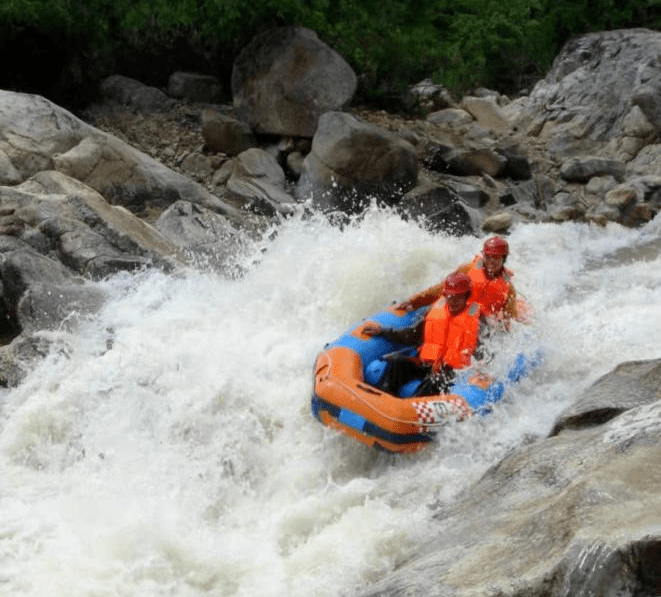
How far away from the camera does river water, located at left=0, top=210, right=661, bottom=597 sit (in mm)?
5574

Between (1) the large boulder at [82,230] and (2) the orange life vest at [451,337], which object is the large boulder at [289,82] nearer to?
(1) the large boulder at [82,230]

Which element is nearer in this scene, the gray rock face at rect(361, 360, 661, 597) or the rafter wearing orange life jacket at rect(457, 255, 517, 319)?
the gray rock face at rect(361, 360, 661, 597)

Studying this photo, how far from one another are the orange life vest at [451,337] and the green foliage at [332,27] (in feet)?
25.9

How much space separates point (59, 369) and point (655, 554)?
5391mm

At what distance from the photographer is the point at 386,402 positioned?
6570 mm

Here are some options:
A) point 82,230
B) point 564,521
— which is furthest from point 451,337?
point 82,230

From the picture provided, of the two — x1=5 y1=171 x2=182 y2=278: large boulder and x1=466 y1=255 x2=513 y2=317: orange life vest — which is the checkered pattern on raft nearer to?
x1=466 y1=255 x2=513 y2=317: orange life vest

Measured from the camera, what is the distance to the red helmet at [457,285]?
7.02 metres

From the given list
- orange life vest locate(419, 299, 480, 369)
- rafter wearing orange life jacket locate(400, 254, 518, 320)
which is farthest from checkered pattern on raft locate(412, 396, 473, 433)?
rafter wearing orange life jacket locate(400, 254, 518, 320)

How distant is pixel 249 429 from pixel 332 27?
8723 millimetres

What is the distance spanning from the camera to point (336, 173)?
12.6m

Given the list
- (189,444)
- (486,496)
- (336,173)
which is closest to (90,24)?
(336,173)

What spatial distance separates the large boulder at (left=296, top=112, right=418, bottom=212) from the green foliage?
7.55 feet

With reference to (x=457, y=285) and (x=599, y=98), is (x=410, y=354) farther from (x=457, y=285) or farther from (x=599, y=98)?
(x=599, y=98)
